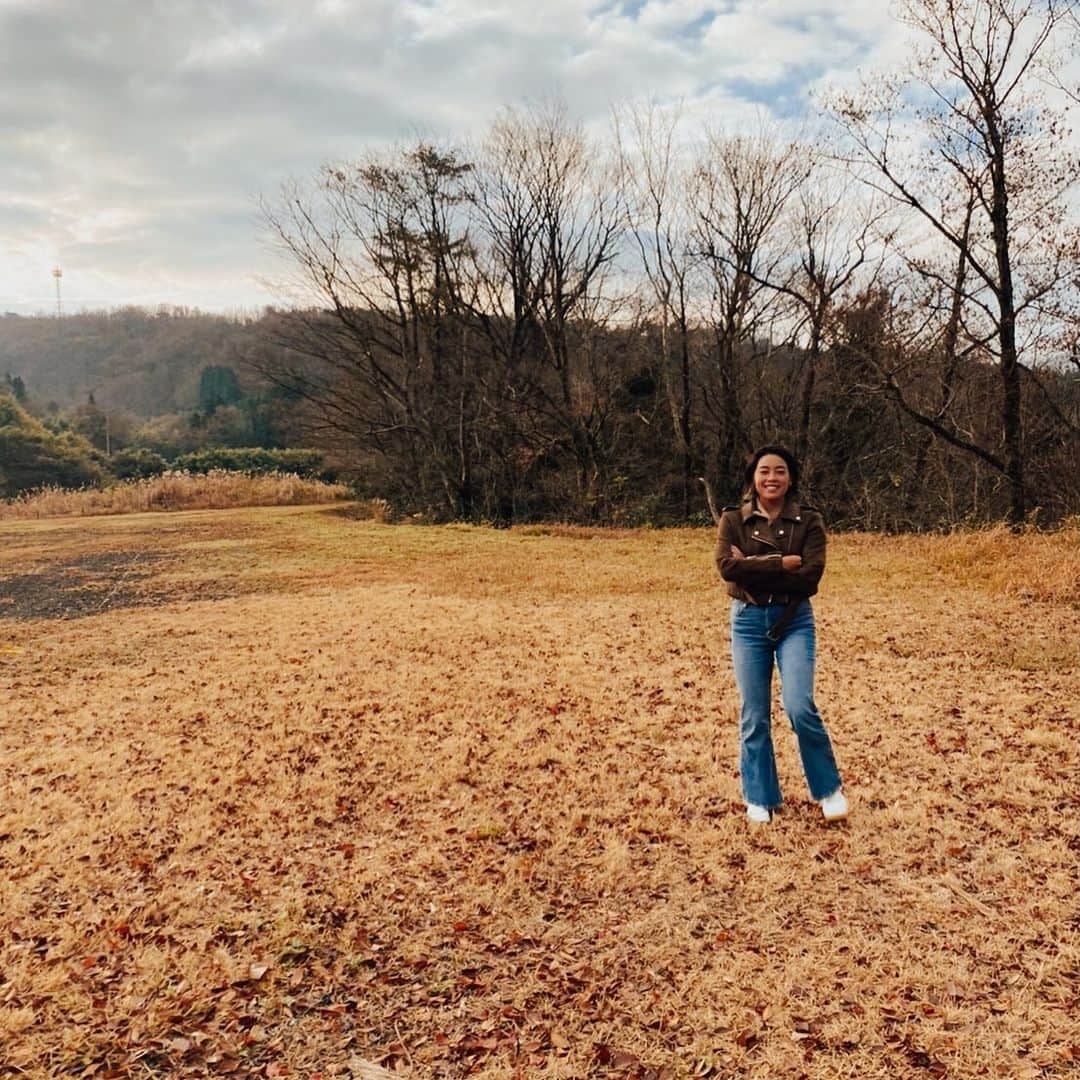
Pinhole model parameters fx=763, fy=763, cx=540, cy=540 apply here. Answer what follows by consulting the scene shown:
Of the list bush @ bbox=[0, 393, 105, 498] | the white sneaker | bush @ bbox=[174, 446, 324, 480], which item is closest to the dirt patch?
the white sneaker

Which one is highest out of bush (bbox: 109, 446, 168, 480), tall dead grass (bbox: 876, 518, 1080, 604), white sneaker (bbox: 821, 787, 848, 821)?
bush (bbox: 109, 446, 168, 480)

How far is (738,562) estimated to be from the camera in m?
3.45

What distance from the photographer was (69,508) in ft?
72.9

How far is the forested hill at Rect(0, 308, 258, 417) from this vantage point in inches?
2534

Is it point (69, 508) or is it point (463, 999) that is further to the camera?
point (69, 508)

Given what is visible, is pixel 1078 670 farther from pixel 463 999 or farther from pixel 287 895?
pixel 287 895

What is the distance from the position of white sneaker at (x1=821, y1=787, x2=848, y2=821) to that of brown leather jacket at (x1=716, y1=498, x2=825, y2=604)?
42.4 inches

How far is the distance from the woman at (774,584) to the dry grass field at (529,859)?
72 centimetres

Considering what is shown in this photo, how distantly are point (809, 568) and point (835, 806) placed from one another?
1.26 meters

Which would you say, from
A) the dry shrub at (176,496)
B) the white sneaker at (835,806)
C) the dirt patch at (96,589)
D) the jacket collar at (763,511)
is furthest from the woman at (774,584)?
the dry shrub at (176,496)

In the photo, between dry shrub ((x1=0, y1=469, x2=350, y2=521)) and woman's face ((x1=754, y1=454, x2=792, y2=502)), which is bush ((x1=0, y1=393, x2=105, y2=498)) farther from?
woman's face ((x1=754, y1=454, x2=792, y2=502))

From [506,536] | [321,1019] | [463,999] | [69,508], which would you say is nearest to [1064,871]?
[463,999]

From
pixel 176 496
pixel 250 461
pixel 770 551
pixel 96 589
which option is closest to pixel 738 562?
pixel 770 551

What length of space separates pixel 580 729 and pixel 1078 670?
4.02 meters
